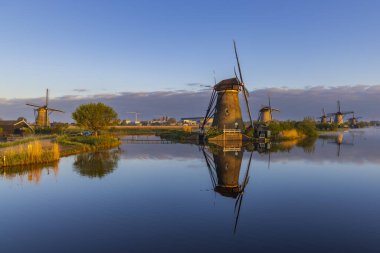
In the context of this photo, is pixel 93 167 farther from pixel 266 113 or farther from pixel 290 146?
pixel 266 113

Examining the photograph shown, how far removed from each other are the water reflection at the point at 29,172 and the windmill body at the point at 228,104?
97.5 ft

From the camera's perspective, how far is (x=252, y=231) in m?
9.70

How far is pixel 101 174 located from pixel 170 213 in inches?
399

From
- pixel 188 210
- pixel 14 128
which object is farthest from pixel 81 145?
pixel 14 128

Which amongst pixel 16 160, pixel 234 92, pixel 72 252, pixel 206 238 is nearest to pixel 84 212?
pixel 72 252

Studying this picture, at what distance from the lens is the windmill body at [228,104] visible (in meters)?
47.2

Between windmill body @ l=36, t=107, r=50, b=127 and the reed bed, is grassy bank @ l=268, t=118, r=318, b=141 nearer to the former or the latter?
the reed bed

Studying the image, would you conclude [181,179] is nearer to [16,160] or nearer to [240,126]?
[16,160]

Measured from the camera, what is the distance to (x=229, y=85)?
46781 mm

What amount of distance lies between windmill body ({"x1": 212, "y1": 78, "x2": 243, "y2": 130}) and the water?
26.5 m

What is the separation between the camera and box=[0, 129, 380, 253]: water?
8789 millimetres

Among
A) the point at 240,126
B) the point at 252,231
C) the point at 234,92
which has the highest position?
the point at 234,92

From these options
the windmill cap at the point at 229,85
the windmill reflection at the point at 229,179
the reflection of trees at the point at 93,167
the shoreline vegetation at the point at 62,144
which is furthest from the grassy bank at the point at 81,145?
the windmill cap at the point at 229,85

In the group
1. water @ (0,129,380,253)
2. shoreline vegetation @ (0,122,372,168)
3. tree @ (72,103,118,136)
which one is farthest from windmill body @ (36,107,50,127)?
water @ (0,129,380,253)
